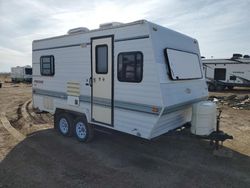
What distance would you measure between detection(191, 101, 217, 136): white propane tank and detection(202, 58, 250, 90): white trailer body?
19418 mm

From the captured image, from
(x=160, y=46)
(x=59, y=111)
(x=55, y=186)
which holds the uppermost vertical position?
(x=160, y=46)

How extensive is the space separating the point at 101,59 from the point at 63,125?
2.87 m

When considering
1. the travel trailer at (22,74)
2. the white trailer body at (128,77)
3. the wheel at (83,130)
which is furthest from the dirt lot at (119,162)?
the travel trailer at (22,74)

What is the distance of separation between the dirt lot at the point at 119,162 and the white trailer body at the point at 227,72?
56.1 ft

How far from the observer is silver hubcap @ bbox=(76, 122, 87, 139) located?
7438 mm

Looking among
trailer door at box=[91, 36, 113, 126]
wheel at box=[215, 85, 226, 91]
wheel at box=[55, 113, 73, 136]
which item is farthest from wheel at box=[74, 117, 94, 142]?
wheel at box=[215, 85, 226, 91]

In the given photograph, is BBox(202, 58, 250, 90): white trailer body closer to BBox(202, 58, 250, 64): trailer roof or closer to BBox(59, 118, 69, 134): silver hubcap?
BBox(202, 58, 250, 64): trailer roof

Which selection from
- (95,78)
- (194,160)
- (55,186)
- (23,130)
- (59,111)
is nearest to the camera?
(55,186)

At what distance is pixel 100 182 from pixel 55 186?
34.8 inches

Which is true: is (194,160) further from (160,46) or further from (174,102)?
(160,46)

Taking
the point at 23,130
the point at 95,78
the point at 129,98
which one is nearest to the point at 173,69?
the point at 129,98

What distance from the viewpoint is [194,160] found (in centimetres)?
620

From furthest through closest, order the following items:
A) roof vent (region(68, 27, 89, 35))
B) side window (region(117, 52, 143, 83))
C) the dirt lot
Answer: roof vent (region(68, 27, 89, 35)) < side window (region(117, 52, 143, 83)) < the dirt lot

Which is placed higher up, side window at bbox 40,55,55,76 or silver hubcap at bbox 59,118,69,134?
side window at bbox 40,55,55,76
